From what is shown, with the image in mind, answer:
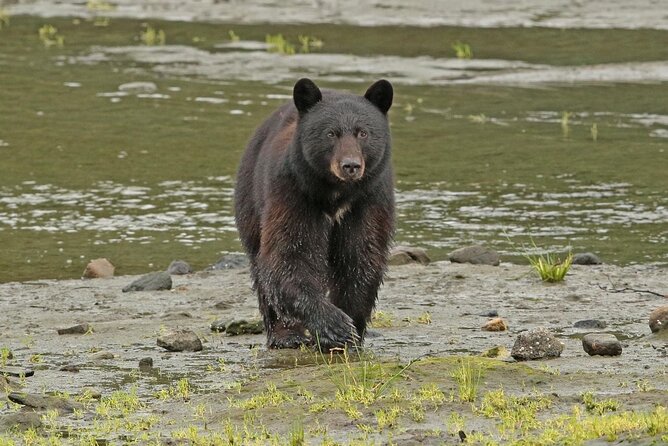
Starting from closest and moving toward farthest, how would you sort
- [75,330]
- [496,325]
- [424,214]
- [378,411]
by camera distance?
[378,411], [496,325], [75,330], [424,214]

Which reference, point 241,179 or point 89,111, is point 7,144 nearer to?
point 89,111

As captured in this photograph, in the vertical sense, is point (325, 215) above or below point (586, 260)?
above

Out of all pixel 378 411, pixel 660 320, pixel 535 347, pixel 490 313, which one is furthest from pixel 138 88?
pixel 378 411

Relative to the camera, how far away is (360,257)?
8828mm

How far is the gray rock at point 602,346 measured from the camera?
8117mm

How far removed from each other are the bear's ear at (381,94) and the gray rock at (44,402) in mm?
2558

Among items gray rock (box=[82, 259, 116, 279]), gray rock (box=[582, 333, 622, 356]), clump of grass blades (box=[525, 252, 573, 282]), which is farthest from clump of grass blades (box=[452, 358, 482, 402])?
gray rock (box=[82, 259, 116, 279])

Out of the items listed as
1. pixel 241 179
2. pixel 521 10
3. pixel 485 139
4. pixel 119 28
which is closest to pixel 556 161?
pixel 485 139

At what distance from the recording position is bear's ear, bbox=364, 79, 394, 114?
863 centimetres

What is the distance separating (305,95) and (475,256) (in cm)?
369

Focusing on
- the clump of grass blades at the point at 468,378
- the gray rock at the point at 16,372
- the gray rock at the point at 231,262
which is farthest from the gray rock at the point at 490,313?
the gray rock at the point at 16,372

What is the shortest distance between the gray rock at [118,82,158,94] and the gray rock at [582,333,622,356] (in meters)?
14.4

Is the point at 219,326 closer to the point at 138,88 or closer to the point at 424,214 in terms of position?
the point at 424,214

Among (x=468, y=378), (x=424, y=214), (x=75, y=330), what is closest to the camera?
(x=468, y=378)
